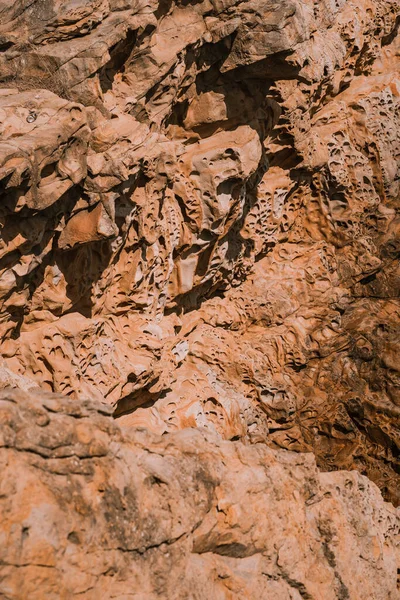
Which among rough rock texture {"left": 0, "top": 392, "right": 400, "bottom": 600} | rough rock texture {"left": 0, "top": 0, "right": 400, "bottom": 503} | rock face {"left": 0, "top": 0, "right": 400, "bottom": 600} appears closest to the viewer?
rough rock texture {"left": 0, "top": 392, "right": 400, "bottom": 600}

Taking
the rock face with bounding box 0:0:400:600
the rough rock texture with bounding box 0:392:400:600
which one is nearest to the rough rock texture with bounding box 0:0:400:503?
the rock face with bounding box 0:0:400:600

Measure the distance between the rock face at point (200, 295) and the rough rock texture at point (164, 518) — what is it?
0.01 meters

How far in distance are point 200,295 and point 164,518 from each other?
18.4 ft

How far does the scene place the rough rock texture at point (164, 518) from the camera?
4.51m

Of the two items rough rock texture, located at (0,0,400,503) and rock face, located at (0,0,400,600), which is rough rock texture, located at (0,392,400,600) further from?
rough rock texture, located at (0,0,400,503)

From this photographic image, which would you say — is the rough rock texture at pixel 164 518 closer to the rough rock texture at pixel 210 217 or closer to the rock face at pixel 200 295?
the rock face at pixel 200 295

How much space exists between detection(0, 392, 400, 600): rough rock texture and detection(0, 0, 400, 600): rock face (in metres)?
0.01

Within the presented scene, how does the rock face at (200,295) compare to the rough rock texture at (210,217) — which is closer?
the rock face at (200,295)

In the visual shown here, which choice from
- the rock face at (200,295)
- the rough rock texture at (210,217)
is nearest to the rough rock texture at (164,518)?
the rock face at (200,295)

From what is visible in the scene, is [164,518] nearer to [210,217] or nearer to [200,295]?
[210,217]

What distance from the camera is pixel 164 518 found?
504 centimetres

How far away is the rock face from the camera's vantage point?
16.1 ft

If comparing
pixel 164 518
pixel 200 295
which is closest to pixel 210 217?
pixel 200 295

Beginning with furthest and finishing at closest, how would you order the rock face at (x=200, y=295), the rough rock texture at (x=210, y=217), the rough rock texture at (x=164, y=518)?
the rough rock texture at (x=210, y=217) < the rock face at (x=200, y=295) < the rough rock texture at (x=164, y=518)
